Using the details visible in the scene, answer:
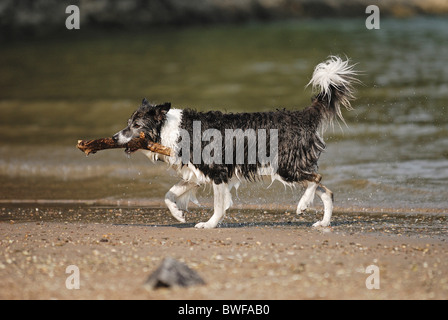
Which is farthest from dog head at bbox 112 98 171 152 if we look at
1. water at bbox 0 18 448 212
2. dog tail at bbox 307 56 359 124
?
water at bbox 0 18 448 212

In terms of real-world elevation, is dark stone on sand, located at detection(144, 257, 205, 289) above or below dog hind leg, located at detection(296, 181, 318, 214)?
below

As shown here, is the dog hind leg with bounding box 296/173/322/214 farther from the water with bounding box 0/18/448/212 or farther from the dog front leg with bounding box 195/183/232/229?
the water with bounding box 0/18/448/212

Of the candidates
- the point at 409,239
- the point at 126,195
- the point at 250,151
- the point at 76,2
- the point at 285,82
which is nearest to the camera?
the point at 409,239

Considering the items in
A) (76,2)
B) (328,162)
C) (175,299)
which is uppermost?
(76,2)

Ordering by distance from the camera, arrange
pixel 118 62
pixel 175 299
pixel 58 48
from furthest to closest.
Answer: pixel 58 48
pixel 118 62
pixel 175 299

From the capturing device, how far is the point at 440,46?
25812 mm

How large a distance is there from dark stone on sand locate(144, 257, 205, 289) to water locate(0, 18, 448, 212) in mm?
4198

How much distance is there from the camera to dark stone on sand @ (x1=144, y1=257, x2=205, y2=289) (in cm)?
562

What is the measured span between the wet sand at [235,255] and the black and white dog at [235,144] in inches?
20.0

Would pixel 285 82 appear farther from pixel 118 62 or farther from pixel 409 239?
pixel 409 239

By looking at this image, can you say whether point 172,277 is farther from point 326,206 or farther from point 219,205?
point 326,206

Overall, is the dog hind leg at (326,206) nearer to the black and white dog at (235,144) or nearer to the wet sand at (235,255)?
the black and white dog at (235,144)

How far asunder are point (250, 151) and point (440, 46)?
19.3 metres

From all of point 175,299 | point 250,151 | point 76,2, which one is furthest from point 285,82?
point 76,2
